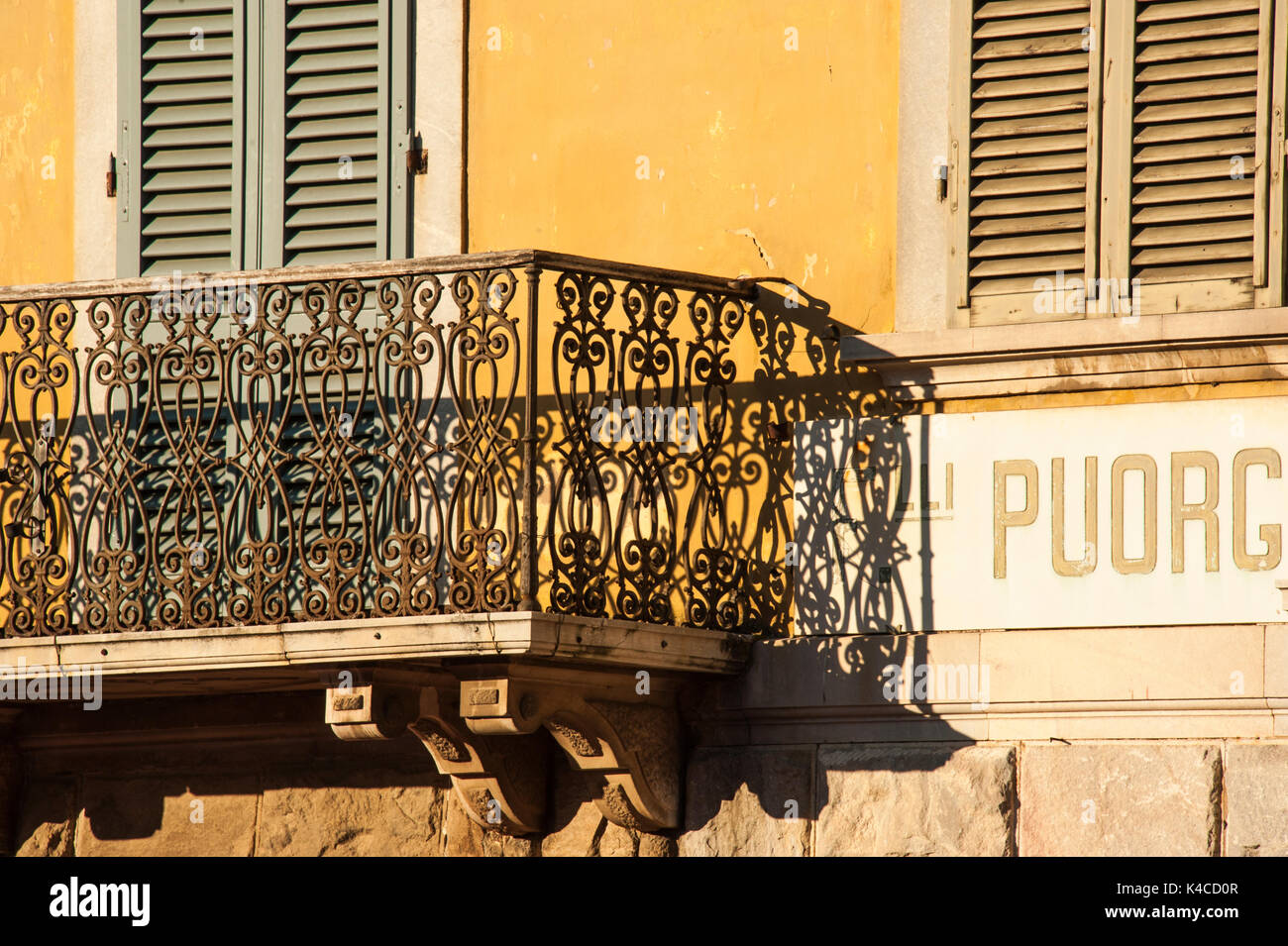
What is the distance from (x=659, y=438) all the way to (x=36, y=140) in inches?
134

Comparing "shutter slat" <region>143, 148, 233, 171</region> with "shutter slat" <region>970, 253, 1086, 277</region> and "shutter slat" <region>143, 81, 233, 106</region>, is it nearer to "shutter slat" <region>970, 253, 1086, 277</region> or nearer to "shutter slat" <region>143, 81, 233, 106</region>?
"shutter slat" <region>143, 81, 233, 106</region>

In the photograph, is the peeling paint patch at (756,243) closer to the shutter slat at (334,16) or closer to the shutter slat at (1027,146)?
the shutter slat at (1027,146)

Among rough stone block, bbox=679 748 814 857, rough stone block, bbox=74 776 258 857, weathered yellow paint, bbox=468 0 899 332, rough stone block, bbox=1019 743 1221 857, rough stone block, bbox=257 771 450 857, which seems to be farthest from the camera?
rough stone block, bbox=74 776 258 857

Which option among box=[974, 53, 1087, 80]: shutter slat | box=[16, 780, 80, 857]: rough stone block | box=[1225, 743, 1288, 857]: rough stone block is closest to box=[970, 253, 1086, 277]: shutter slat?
box=[974, 53, 1087, 80]: shutter slat

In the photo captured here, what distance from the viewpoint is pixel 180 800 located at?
11422 millimetres

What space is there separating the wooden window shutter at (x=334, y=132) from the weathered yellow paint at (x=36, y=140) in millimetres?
1021

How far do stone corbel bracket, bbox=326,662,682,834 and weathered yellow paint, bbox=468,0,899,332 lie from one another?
1824 mm

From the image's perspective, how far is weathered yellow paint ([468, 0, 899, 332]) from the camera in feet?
35.3

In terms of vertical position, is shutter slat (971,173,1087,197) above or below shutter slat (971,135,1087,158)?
below

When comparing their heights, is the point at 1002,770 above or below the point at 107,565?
below

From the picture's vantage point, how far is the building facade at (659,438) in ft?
32.6

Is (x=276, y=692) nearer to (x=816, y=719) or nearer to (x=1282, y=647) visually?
(x=816, y=719)

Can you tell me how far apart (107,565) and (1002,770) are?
3.65 meters
